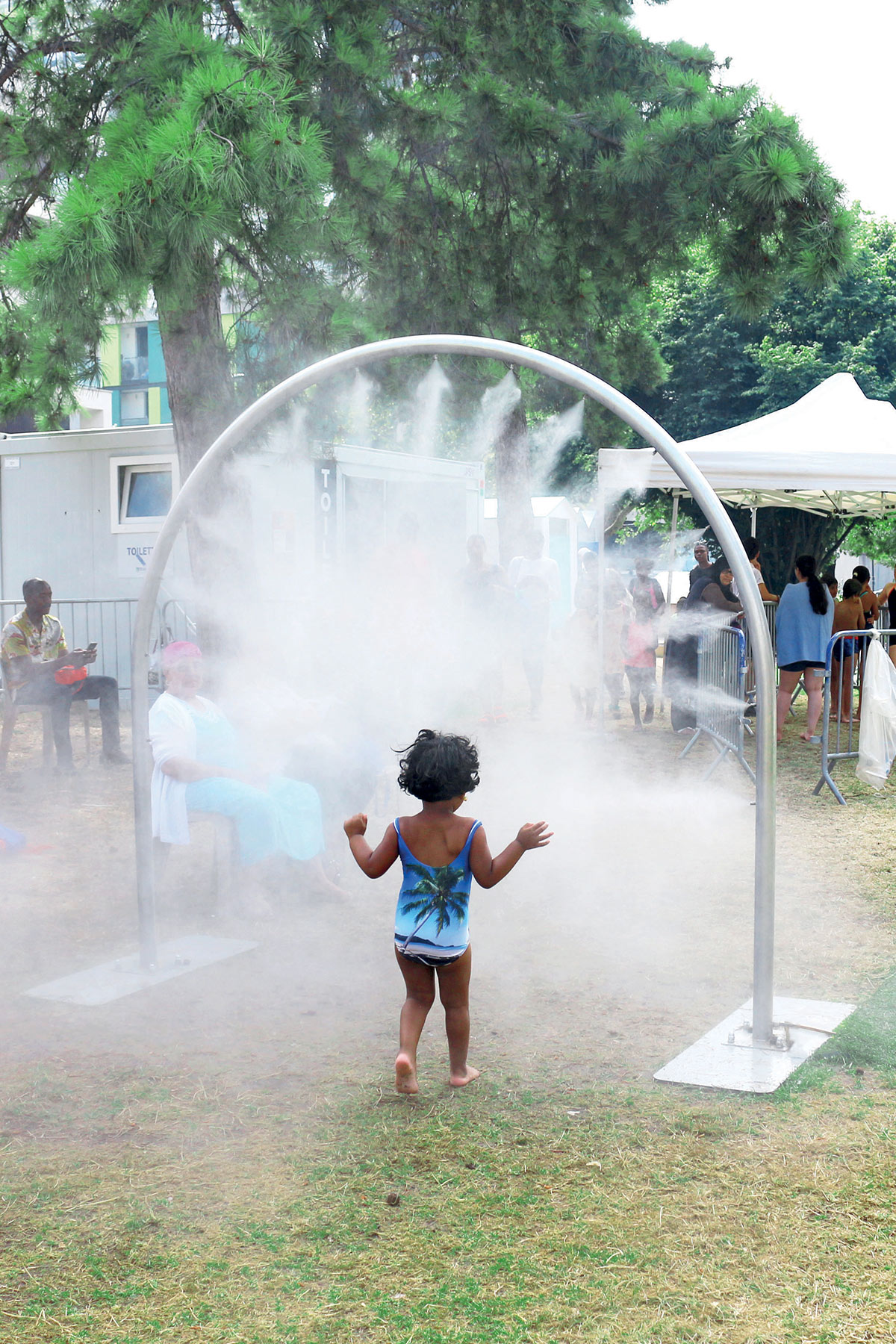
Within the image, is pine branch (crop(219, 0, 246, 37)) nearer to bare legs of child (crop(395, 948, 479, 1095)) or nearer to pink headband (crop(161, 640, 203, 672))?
pink headband (crop(161, 640, 203, 672))

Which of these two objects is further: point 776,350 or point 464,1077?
point 776,350

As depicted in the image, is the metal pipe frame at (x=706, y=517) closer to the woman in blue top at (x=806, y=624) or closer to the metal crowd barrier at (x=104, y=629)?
A: the woman in blue top at (x=806, y=624)

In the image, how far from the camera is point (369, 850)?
145 inches

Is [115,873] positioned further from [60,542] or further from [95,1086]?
[60,542]

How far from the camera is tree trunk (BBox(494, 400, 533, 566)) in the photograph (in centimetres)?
1176

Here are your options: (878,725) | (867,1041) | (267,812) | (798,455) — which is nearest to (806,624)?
(798,455)

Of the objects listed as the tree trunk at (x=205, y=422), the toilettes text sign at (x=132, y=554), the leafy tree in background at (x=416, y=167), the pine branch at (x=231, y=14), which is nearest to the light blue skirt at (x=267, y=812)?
the leafy tree in background at (x=416, y=167)

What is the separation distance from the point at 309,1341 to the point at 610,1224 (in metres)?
0.77

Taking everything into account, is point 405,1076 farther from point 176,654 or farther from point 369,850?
point 176,654

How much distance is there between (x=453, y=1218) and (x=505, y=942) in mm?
2344

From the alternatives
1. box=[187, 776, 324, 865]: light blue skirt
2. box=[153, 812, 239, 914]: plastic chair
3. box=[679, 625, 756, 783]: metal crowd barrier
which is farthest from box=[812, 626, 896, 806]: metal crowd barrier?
box=[153, 812, 239, 914]: plastic chair

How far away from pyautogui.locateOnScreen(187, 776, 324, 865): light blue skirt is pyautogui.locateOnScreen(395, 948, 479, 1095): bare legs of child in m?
1.93

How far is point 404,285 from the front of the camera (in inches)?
370

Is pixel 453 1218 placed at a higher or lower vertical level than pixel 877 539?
lower
